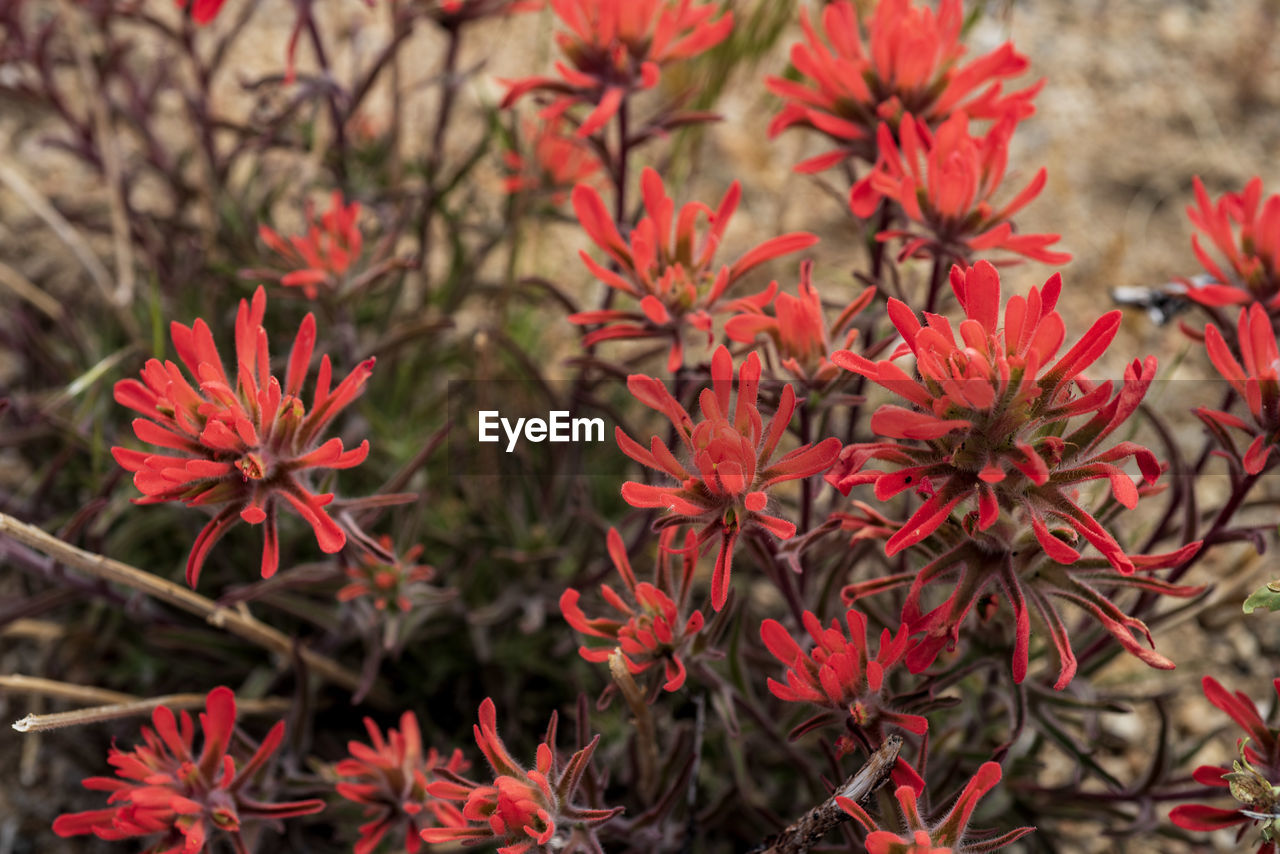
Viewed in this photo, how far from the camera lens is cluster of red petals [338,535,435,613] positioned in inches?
49.8

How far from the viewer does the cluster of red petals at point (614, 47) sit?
126 cm

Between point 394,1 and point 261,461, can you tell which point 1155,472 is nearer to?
point 261,461

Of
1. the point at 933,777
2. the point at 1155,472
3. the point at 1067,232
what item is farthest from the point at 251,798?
the point at 1067,232

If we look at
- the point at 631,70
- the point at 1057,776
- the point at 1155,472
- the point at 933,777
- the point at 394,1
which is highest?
the point at 394,1

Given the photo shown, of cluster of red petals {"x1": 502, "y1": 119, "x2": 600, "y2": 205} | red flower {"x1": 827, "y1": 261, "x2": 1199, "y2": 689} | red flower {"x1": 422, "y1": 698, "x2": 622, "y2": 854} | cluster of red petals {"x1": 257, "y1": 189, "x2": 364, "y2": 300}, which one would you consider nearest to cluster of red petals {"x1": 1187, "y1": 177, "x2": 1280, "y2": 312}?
red flower {"x1": 827, "y1": 261, "x2": 1199, "y2": 689}

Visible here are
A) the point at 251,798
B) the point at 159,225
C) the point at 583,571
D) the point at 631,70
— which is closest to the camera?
the point at 251,798

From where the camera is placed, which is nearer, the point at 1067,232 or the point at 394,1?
Result: the point at 394,1

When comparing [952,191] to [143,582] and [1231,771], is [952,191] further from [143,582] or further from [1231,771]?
[143,582]

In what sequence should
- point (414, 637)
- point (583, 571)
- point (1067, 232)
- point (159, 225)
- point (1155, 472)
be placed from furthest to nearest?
1. point (1067, 232)
2. point (159, 225)
3. point (583, 571)
4. point (414, 637)
5. point (1155, 472)

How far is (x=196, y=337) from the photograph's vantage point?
970 millimetres

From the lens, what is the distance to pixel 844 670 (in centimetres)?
94

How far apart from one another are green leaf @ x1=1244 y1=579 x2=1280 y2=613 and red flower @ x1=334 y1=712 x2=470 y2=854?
0.78 metres

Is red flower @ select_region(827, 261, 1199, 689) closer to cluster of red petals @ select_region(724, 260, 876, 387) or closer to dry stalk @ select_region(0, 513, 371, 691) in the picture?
cluster of red petals @ select_region(724, 260, 876, 387)

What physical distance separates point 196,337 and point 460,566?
93 centimetres
